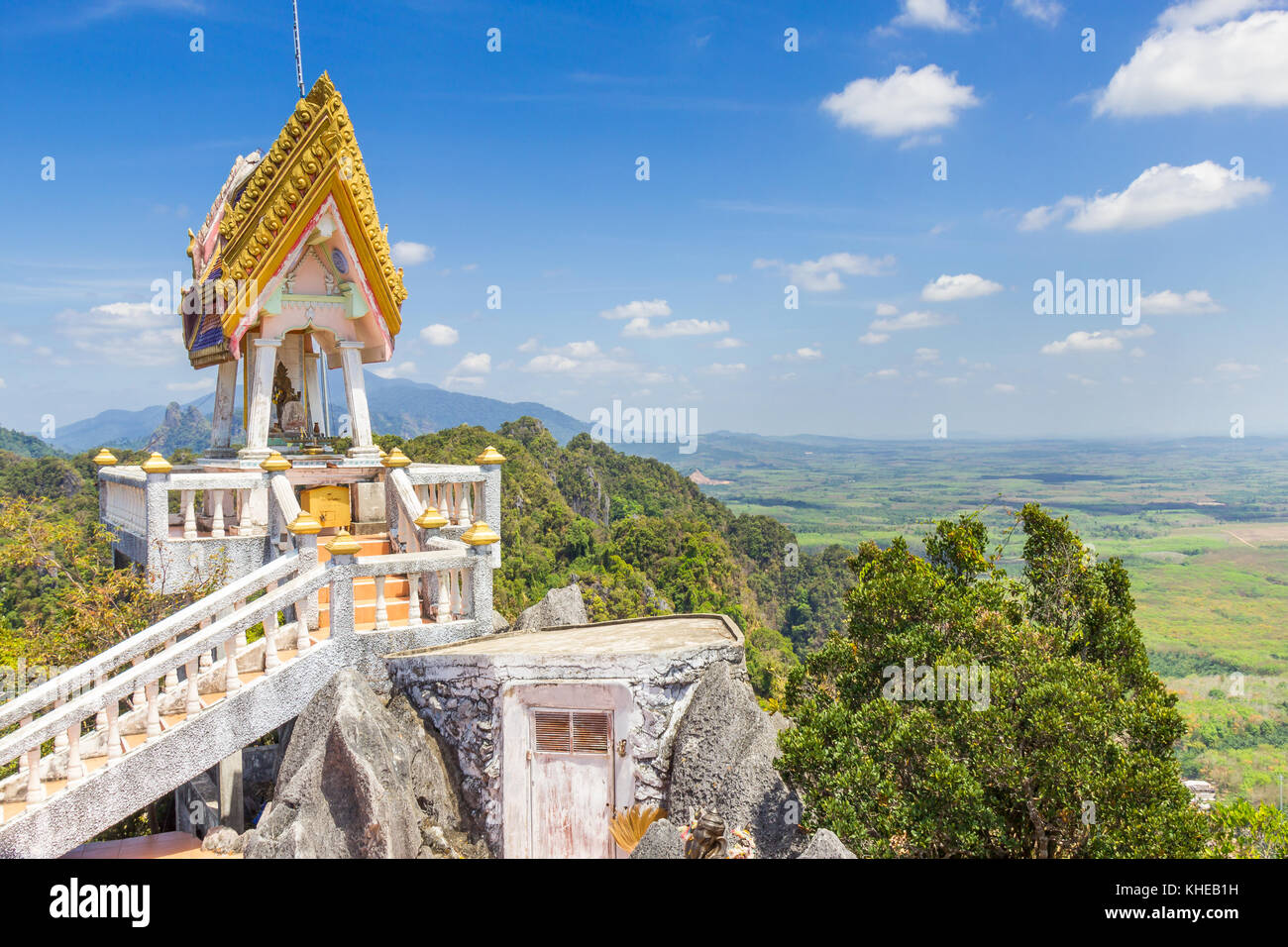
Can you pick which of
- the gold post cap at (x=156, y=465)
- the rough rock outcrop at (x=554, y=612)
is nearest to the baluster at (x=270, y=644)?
the gold post cap at (x=156, y=465)

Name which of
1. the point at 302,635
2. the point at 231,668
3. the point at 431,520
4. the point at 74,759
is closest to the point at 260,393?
the point at 431,520

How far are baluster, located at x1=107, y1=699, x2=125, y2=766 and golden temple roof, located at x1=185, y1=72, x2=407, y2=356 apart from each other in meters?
5.90

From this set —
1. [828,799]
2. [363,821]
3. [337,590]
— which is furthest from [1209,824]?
[337,590]

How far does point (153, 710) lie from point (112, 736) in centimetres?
36

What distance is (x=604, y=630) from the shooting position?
10.5 metres

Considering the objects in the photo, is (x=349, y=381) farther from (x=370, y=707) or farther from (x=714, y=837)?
(x=714, y=837)

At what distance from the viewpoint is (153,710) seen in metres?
7.79

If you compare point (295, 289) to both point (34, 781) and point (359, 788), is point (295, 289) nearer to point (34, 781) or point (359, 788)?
point (34, 781)

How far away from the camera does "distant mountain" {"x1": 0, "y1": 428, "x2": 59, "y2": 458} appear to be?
443 ft

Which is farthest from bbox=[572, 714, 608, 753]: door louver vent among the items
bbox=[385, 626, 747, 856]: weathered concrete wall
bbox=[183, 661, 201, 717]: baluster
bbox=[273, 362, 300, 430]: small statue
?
bbox=[273, 362, 300, 430]: small statue

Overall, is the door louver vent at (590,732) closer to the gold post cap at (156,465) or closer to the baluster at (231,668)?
the baluster at (231,668)

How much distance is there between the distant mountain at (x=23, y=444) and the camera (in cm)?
13500

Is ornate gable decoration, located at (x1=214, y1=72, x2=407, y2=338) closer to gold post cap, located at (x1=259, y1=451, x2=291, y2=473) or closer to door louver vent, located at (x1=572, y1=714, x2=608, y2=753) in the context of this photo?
gold post cap, located at (x1=259, y1=451, x2=291, y2=473)

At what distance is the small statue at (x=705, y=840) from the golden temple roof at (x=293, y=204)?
29.6 feet
